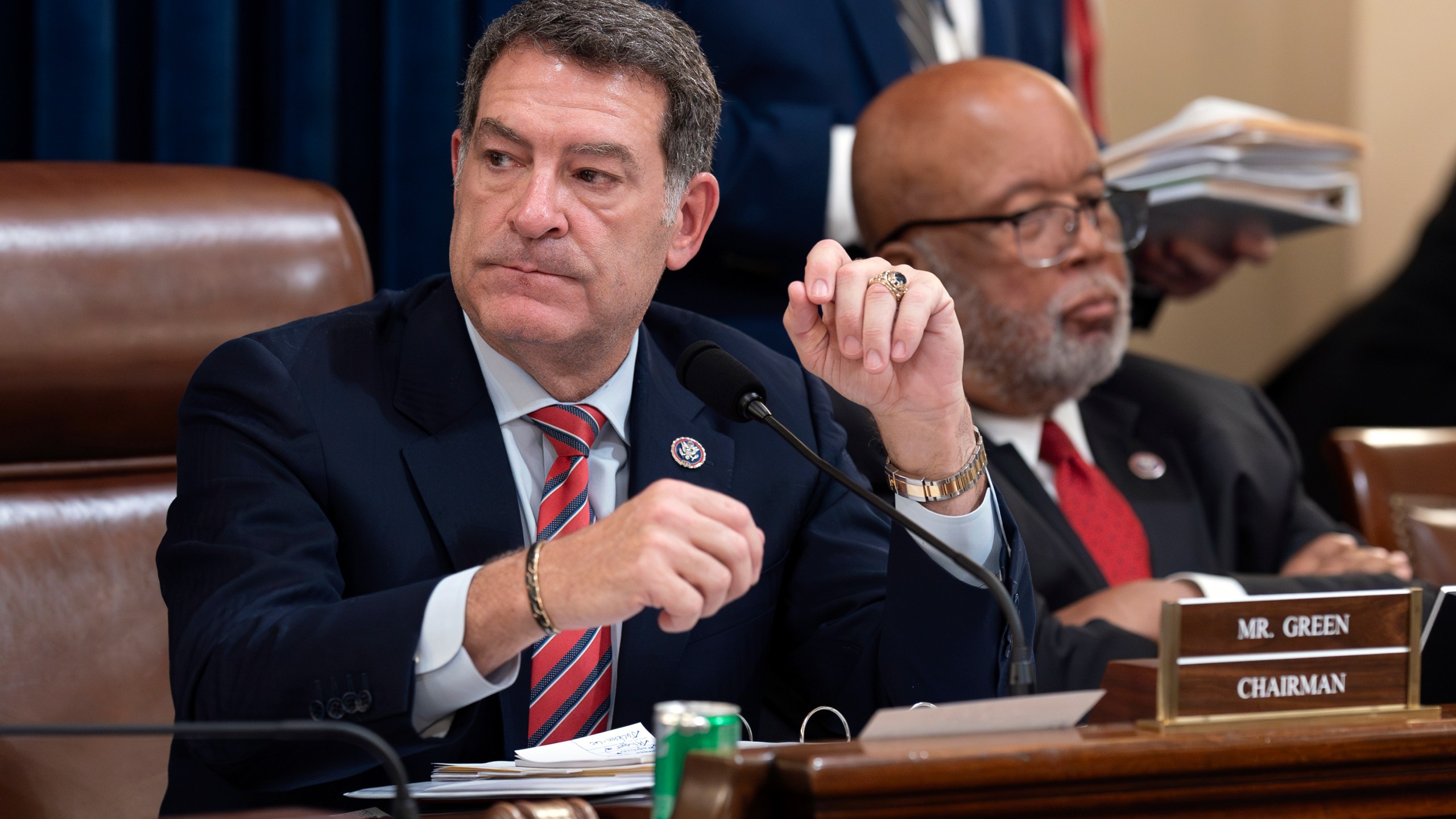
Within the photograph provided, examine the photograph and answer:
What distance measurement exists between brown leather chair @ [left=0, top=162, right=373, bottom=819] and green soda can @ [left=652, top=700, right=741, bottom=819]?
0.96 m

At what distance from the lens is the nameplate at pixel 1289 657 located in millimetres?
1022

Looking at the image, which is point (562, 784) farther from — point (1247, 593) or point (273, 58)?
point (273, 58)

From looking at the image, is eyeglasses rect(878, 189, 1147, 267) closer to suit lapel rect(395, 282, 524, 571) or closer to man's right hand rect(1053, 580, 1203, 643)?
man's right hand rect(1053, 580, 1203, 643)

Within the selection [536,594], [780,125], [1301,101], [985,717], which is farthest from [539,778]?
[1301,101]

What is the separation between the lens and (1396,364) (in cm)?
361

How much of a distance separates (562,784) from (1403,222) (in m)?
3.70

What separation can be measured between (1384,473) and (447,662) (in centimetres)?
184

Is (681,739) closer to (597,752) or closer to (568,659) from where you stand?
(597,752)

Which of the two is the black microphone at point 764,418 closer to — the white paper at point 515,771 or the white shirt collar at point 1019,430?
the white paper at point 515,771

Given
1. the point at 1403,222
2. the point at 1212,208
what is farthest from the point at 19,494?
the point at 1403,222

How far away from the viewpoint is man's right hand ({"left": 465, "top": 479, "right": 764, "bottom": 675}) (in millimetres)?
1090

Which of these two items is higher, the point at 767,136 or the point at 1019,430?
the point at 767,136

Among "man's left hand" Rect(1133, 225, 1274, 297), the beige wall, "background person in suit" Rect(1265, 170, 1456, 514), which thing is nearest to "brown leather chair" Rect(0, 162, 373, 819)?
"man's left hand" Rect(1133, 225, 1274, 297)

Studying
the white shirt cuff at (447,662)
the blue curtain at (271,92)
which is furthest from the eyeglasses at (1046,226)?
the white shirt cuff at (447,662)
